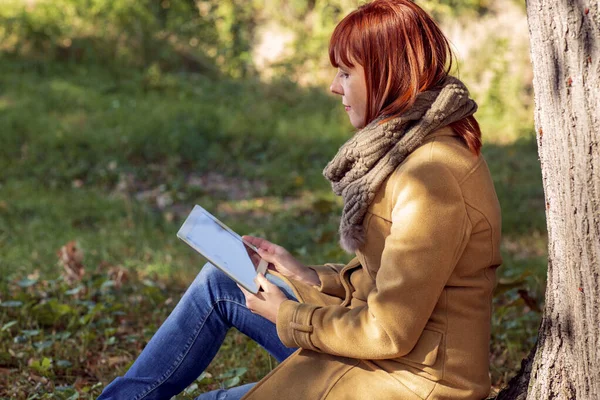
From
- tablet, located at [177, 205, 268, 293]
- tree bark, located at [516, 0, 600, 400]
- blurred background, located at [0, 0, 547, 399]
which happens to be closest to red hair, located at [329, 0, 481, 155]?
tree bark, located at [516, 0, 600, 400]

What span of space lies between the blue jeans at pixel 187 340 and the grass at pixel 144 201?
0.56 metres

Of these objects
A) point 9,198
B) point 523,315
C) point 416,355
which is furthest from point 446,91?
point 9,198

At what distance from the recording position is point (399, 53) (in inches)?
82.9

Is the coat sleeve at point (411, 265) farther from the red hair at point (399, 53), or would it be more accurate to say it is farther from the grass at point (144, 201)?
the grass at point (144, 201)

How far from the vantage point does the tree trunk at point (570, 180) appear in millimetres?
1828

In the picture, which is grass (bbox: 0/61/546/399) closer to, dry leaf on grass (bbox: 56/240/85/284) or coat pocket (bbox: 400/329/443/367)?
dry leaf on grass (bbox: 56/240/85/284)

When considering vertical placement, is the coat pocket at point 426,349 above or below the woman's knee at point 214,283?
below

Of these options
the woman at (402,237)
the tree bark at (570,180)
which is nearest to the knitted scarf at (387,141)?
the woman at (402,237)

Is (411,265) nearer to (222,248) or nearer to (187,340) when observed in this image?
(222,248)

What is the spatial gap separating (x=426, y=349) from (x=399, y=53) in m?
0.78

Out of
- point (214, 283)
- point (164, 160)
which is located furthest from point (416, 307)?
point (164, 160)

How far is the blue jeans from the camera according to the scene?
7.98 ft

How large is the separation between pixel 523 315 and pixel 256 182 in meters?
3.64

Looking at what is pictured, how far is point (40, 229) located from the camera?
560 cm
